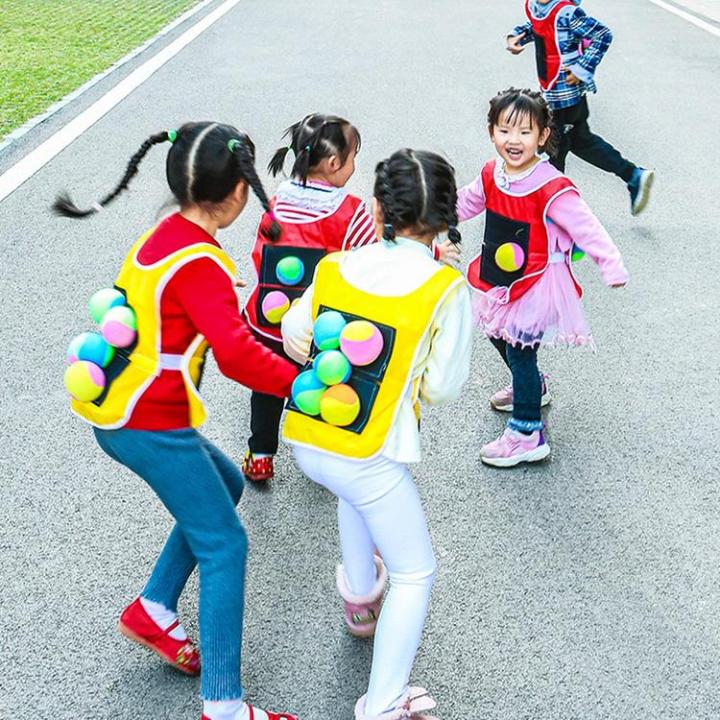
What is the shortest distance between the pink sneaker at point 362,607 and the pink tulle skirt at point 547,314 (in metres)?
1.12

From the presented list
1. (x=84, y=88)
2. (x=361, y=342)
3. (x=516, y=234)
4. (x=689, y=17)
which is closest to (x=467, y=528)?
(x=516, y=234)

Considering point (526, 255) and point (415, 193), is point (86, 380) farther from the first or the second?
point (526, 255)

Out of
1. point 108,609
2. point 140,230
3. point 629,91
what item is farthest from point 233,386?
point 629,91

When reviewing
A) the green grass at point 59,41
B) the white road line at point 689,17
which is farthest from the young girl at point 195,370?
the white road line at point 689,17

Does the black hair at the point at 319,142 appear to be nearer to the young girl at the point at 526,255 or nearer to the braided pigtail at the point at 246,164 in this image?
the young girl at the point at 526,255

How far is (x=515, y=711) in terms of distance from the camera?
274cm

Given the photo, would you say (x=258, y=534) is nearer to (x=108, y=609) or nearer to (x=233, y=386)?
(x=108, y=609)

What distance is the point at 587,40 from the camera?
5.87 metres

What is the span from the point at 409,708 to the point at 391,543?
18.5 inches

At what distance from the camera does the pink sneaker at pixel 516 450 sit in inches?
150

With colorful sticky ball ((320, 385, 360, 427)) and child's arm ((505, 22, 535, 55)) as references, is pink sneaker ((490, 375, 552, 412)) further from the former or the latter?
child's arm ((505, 22, 535, 55))

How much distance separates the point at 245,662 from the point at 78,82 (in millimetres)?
7111

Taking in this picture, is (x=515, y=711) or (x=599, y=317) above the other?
(x=515, y=711)

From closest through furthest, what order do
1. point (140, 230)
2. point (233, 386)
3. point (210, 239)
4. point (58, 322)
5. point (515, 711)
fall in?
1. point (210, 239)
2. point (515, 711)
3. point (233, 386)
4. point (58, 322)
5. point (140, 230)
